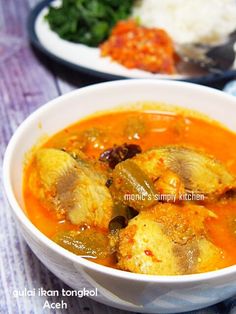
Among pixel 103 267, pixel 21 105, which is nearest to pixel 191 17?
pixel 21 105

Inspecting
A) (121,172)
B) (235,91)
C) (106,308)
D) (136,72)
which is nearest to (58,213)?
(121,172)

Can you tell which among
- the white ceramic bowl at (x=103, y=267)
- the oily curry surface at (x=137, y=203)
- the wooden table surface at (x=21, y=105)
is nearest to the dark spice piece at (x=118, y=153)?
the oily curry surface at (x=137, y=203)

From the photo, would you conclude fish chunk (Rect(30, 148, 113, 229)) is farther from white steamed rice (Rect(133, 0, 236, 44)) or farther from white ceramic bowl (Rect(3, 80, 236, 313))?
white steamed rice (Rect(133, 0, 236, 44))

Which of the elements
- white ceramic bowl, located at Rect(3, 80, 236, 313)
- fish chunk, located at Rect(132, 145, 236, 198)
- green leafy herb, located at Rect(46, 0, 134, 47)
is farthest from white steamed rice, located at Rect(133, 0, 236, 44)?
fish chunk, located at Rect(132, 145, 236, 198)

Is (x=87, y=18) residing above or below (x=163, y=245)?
below

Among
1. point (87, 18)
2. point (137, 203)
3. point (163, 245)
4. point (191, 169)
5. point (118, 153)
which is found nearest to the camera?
point (163, 245)

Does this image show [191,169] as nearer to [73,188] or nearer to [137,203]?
[137,203]

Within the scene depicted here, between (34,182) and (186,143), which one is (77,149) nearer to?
(34,182)
